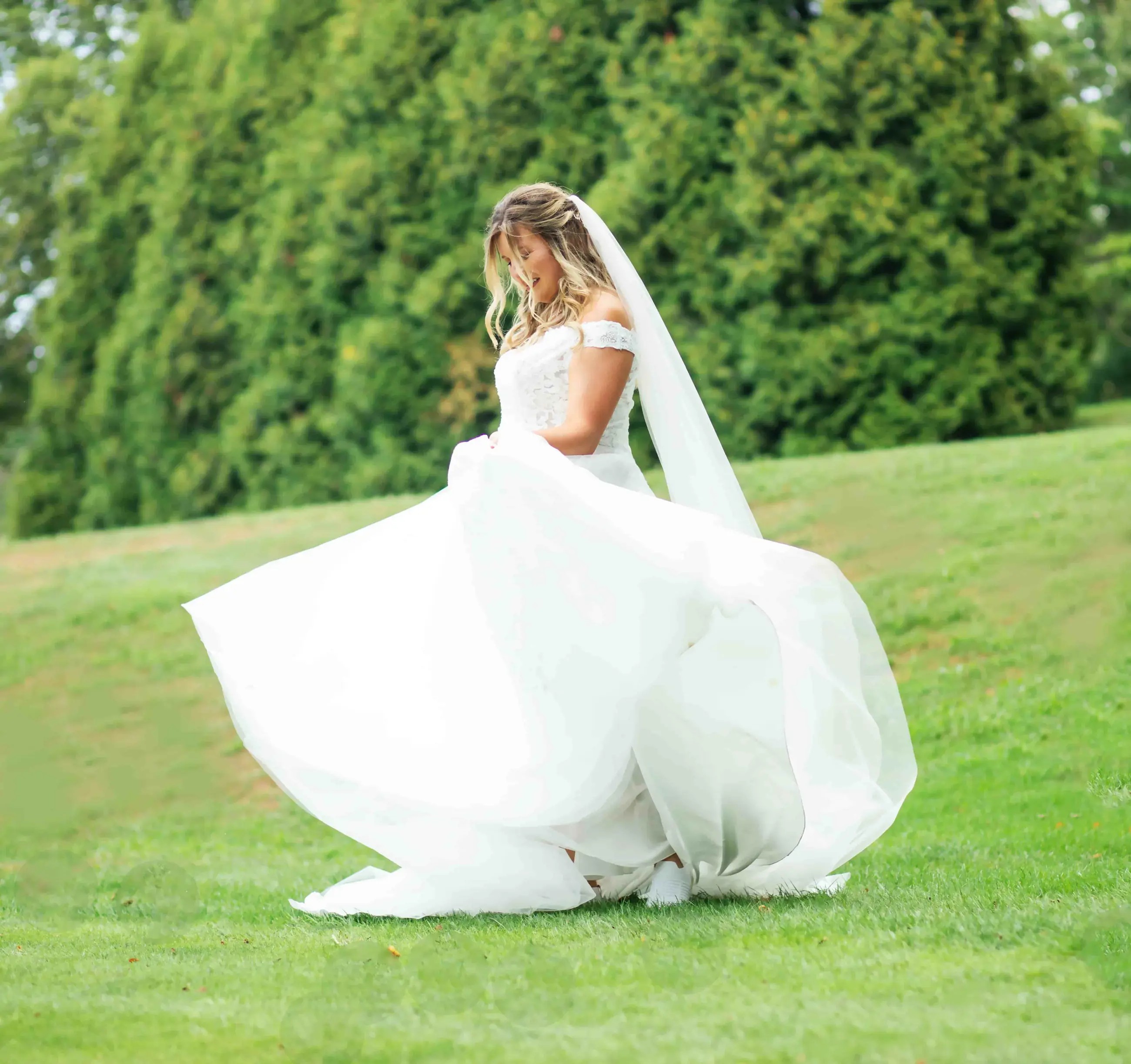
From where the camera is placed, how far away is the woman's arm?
14.4 ft

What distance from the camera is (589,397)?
4.41 m

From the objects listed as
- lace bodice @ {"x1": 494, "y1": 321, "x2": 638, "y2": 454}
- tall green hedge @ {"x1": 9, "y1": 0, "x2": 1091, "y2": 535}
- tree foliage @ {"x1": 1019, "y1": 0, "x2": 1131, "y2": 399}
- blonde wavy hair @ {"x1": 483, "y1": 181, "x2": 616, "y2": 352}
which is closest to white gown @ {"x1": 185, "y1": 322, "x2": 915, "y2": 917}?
lace bodice @ {"x1": 494, "y1": 321, "x2": 638, "y2": 454}

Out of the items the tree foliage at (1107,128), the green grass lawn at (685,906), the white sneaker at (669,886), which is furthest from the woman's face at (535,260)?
the tree foliage at (1107,128)

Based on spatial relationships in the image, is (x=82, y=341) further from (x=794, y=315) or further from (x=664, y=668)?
(x=664, y=668)

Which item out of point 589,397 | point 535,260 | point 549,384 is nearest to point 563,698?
point 589,397

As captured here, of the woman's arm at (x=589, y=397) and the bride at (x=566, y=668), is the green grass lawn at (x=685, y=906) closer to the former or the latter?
the bride at (x=566, y=668)

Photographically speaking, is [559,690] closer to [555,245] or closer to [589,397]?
[589,397]

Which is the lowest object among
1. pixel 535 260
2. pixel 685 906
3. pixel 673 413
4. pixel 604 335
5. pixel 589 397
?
pixel 685 906

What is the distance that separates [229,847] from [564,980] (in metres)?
3.97

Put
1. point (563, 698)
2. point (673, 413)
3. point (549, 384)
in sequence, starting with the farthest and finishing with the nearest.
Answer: point (673, 413), point (549, 384), point (563, 698)

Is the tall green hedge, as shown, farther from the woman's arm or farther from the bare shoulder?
the woman's arm

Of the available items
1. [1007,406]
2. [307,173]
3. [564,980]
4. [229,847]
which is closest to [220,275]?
[307,173]

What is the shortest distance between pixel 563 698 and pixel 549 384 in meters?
1.06

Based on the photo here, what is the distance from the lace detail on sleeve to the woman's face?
27 cm
